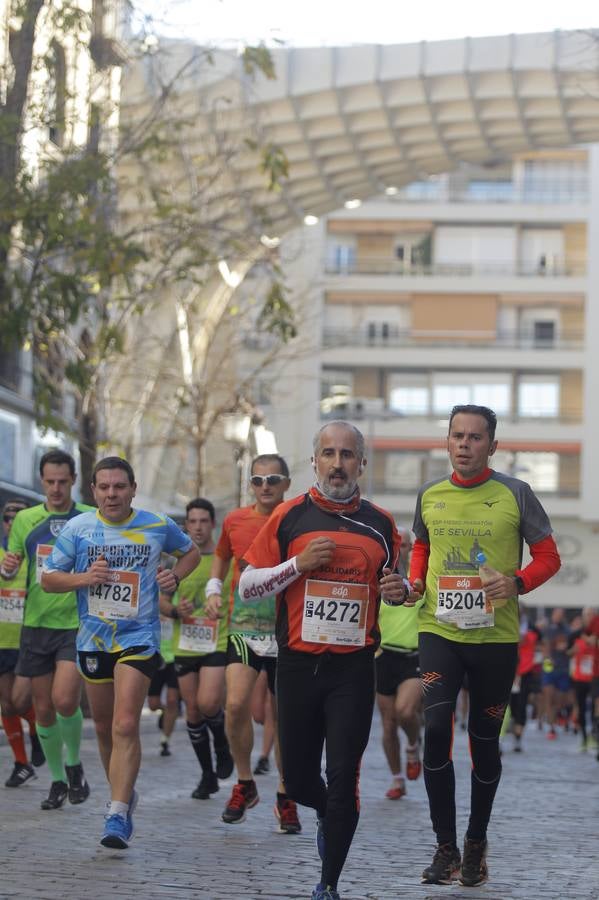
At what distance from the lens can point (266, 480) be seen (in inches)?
438

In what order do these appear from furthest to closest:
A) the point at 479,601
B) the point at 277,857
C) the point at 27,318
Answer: the point at 27,318 → the point at 277,857 → the point at 479,601

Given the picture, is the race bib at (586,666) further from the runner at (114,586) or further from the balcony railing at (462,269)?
the balcony railing at (462,269)

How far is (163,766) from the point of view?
15.5 meters

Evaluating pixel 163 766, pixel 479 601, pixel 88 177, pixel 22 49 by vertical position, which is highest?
pixel 22 49

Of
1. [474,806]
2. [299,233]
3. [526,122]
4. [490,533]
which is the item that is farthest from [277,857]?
[299,233]

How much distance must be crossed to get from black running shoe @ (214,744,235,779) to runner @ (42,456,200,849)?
10.5ft

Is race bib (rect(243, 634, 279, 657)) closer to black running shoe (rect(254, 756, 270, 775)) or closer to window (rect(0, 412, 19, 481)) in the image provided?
black running shoe (rect(254, 756, 270, 775))

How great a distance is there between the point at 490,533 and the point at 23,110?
11.3 m

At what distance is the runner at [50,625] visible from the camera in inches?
434

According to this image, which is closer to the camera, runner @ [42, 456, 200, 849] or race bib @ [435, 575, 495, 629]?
race bib @ [435, 575, 495, 629]

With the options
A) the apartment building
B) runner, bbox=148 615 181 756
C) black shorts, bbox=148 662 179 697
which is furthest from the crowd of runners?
the apartment building

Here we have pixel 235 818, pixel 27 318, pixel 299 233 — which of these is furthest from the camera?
pixel 299 233

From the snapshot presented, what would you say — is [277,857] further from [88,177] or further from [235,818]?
[88,177]

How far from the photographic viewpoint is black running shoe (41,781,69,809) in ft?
35.6
